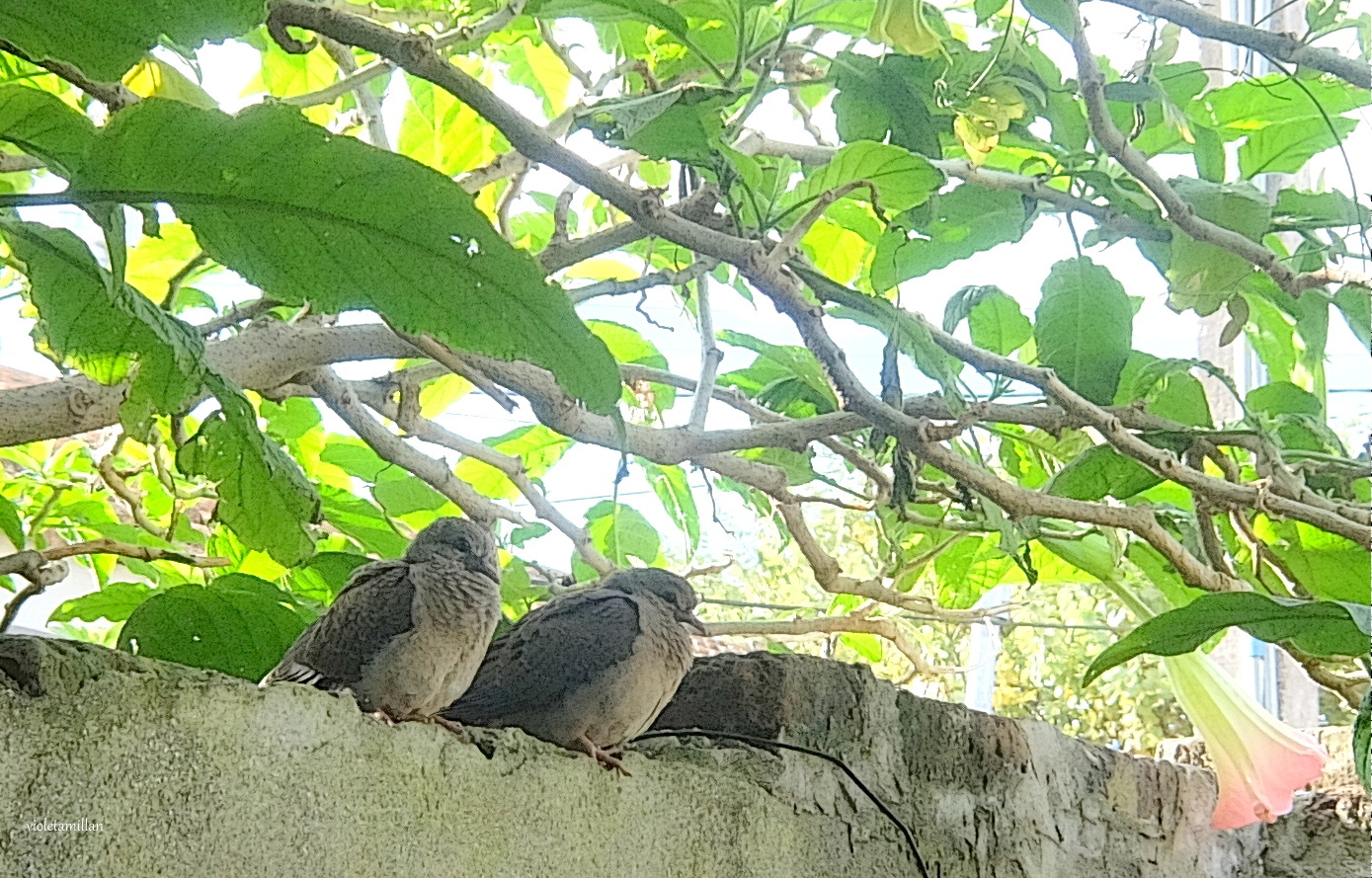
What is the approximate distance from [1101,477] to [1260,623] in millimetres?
244

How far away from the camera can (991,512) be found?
0.94 metres

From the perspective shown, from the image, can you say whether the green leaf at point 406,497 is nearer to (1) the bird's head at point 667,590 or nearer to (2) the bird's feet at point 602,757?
(1) the bird's head at point 667,590

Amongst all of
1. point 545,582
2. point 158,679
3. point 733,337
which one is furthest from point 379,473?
point 158,679

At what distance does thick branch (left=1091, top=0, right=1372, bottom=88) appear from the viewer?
723mm

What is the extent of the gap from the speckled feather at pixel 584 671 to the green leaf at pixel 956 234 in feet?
1.09

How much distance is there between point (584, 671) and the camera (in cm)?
73

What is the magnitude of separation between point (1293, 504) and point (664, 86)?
0.53m

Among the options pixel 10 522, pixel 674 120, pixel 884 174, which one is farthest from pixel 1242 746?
pixel 10 522

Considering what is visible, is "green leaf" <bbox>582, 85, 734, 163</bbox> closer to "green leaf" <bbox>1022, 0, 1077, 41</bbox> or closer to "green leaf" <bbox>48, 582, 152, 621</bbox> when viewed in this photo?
"green leaf" <bbox>1022, 0, 1077, 41</bbox>

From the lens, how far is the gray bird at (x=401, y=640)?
25.6 inches

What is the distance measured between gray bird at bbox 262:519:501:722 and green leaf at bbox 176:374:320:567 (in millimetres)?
45

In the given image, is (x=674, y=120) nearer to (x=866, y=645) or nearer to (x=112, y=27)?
(x=112, y=27)

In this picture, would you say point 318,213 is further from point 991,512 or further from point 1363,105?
point 1363,105

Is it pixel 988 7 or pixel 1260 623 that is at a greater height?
pixel 988 7
